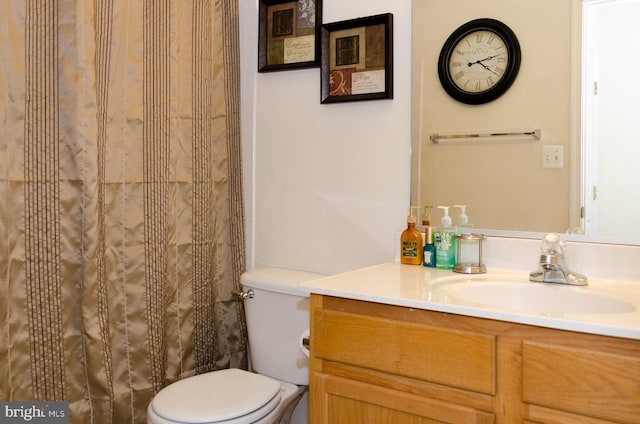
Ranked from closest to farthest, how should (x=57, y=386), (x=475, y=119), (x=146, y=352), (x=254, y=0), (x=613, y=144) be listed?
(x=613, y=144) < (x=57, y=386) < (x=475, y=119) < (x=146, y=352) < (x=254, y=0)

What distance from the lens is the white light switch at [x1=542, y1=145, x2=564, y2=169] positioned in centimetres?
152

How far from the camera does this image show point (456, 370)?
1.15 m

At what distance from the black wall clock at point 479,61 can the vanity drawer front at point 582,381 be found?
84 cm

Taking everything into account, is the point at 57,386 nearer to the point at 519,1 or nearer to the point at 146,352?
the point at 146,352

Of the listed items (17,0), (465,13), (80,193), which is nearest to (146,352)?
(80,193)

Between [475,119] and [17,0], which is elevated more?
[17,0]

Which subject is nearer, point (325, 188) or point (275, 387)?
point (275, 387)

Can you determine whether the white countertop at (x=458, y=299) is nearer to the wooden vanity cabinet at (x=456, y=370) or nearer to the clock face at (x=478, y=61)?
the wooden vanity cabinet at (x=456, y=370)

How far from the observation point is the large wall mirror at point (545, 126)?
4.72 feet

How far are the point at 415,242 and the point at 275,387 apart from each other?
612 mm

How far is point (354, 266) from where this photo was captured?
75.8 inches

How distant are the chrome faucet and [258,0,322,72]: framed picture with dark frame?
40.5 inches

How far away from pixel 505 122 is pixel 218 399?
1156 millimetres

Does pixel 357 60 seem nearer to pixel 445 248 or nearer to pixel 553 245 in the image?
pixel 445 248
